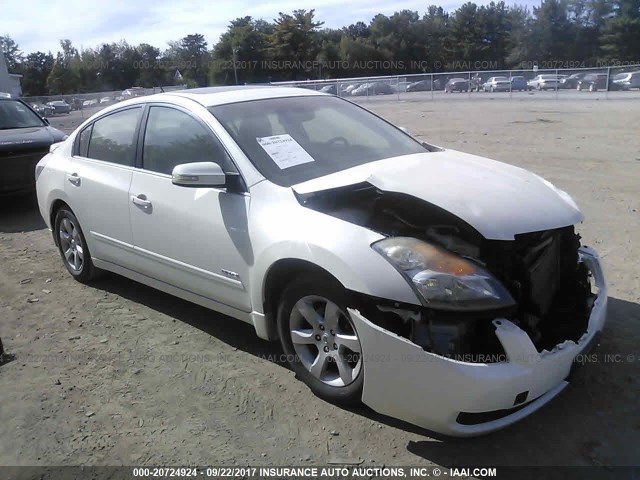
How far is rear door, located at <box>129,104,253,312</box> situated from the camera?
11.0ft

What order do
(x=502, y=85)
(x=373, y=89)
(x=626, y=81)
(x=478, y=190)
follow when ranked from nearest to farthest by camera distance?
1. (x=478, y=190)
2. (x=626, y=81)
3. (x=502, y=85)
4. (x=373, y=89)

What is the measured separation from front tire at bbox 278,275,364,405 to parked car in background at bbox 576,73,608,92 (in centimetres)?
2981

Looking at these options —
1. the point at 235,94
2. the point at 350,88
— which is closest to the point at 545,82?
the point at 350,88

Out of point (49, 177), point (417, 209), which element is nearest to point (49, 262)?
point (49, 177)

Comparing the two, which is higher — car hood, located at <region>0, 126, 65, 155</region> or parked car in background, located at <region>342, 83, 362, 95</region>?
car hood, located at <region>0, 126, 65, 155</region>

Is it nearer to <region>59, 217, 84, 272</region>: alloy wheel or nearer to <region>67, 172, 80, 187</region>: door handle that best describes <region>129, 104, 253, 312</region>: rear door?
<region>67, 172, 80, 187</region>: door handle

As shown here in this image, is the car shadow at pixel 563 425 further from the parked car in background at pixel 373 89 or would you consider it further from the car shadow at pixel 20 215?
the parked car in background at pixel 373 89

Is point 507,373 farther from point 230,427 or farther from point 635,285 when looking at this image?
point 635,285

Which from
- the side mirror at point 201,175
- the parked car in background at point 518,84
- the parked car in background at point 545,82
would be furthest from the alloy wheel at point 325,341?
the parked car in background at point 518,84

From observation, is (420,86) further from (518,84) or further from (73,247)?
(73,247)

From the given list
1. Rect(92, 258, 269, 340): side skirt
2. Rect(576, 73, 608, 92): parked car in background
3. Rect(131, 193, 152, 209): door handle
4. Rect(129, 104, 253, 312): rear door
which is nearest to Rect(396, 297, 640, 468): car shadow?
Rect(92, 258, 269, 340): side skirt

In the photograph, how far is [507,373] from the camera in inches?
94.3

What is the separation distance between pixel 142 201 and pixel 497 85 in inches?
1272

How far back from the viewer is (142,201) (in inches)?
154
